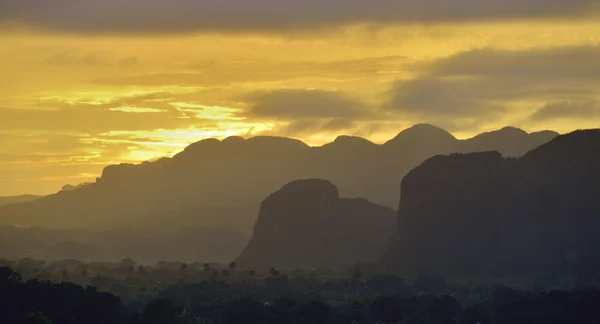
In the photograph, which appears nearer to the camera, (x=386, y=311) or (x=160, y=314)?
(x=160, y=314)

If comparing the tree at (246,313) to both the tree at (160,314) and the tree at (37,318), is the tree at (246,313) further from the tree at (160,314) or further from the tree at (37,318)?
the tree at (37,318)

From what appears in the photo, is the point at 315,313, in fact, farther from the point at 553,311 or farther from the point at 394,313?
the point at 553,311

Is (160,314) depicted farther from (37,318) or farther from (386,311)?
(386,311)

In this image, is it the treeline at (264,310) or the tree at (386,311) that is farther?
the tree at (386,311)

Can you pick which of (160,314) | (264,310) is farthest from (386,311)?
(160,314)

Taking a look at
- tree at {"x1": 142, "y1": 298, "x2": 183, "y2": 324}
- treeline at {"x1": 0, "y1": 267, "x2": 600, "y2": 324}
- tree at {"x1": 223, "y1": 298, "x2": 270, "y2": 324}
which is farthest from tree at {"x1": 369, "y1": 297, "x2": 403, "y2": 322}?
tree at {"x1": 142, "y1": 298, "x2": 183, "y2": 324}

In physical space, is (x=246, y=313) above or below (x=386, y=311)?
above

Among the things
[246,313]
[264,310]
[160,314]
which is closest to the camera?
[160,314]

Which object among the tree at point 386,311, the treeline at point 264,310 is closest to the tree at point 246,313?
the treeline at point 264,310

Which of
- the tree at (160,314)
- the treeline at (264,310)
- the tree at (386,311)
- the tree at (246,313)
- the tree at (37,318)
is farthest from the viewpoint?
the tree at (386,311)

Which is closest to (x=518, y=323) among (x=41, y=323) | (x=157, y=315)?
(x=157, y=315)

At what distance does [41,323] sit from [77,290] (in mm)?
32301

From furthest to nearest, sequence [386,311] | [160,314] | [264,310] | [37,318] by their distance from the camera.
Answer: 1. [386,311]
2. [264,310]
3. [160,314]
4. [37,318]

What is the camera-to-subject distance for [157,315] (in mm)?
139625
